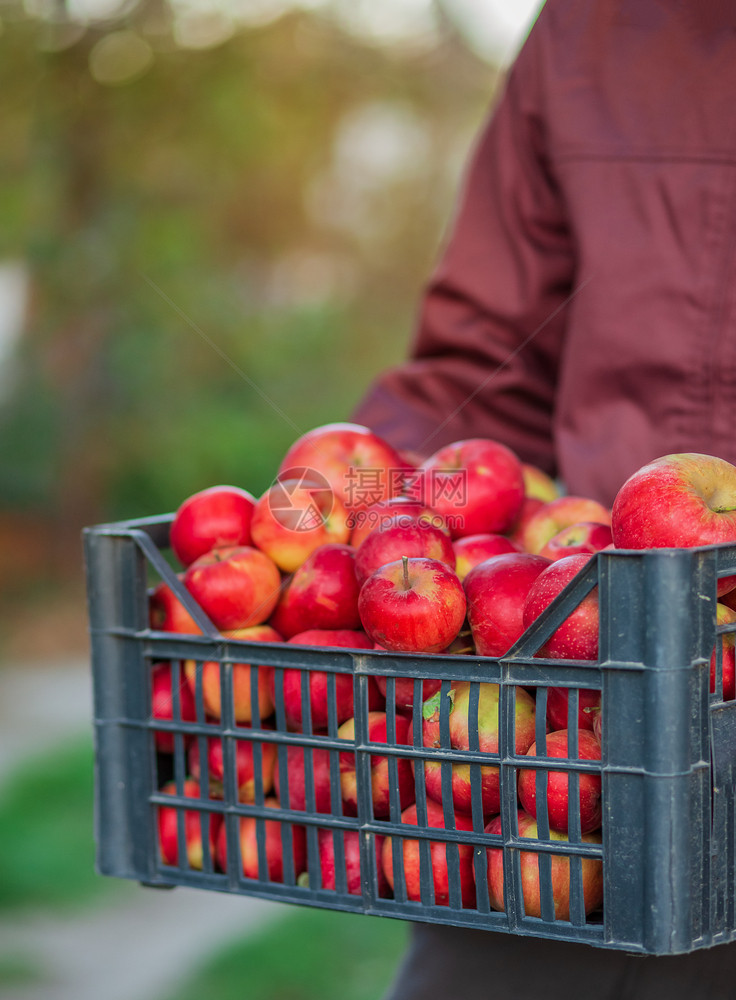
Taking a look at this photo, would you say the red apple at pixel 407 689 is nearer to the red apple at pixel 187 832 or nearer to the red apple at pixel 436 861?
the red apple at pixel 436 861

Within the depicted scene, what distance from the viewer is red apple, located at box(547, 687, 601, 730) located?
2.58 ft

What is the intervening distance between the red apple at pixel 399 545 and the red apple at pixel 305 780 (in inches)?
6.2

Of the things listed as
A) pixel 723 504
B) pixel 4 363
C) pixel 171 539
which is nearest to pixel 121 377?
pixel 4 363

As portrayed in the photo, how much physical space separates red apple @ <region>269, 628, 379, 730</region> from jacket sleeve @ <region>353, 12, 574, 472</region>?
392 mm

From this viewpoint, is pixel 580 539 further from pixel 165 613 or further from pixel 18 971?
pixel 18 971

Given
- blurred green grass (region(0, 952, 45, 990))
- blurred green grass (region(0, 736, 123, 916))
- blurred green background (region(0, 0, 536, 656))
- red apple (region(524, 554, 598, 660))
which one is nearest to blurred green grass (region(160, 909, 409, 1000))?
blurred green grass (region(0, 952, 45, 990))

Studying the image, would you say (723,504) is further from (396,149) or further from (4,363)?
(396,149)

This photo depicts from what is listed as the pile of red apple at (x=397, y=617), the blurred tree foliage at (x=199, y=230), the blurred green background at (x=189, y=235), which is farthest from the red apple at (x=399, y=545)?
the blurred tree foliage at (x=199, y=230)

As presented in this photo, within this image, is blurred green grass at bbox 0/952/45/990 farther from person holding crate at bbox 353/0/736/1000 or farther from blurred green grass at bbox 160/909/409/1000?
person holding crate at bbox 353/0/736/1000

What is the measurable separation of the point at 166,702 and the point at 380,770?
209mm

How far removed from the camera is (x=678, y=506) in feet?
2.63

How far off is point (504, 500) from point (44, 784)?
2.66 m

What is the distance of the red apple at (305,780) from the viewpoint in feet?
2.80

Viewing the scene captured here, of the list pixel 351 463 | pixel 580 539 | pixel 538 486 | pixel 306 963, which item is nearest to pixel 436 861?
pixel 580 539
